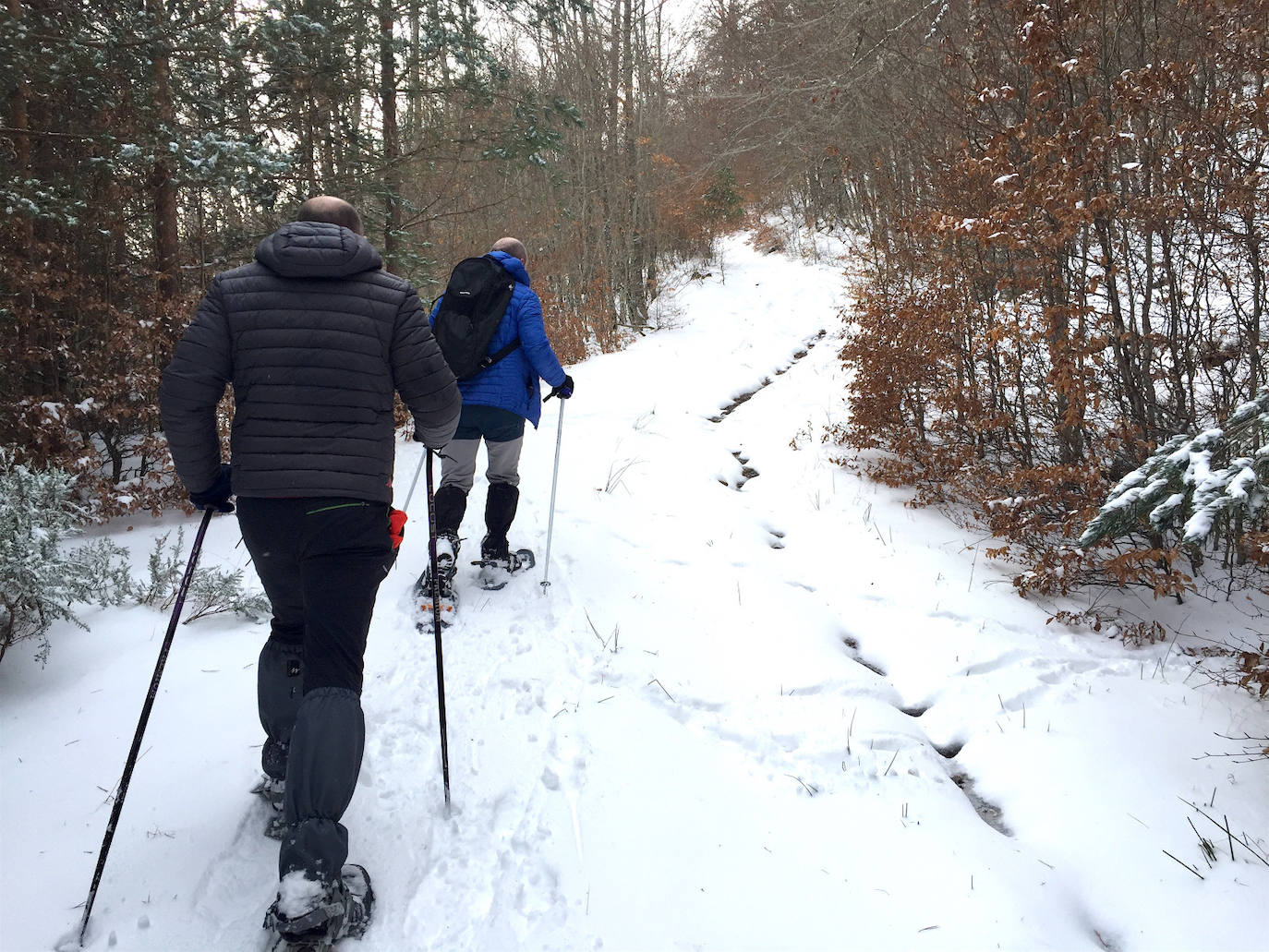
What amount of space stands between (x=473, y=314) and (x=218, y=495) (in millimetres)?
2090

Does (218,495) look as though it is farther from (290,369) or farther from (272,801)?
(272,801)

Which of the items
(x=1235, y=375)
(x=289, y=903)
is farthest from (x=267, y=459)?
(x=1235, y=375)

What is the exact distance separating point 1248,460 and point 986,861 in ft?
5.56

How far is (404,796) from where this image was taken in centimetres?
271

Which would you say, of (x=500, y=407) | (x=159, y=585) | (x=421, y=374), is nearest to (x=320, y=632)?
(x=421, y=374)

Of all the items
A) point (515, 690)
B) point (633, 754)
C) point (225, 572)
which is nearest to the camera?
point (633, 754)

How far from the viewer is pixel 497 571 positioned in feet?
14.7

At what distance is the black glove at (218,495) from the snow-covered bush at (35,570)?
5.01ft

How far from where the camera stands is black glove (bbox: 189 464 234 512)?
2281mm

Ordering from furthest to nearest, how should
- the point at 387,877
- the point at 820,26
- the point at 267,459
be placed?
the point at 820,26, the point at 387,877, the point at 267,459

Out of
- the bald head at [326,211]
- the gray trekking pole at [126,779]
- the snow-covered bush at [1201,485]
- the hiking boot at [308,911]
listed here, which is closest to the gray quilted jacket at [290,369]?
the bald head at [326,211]

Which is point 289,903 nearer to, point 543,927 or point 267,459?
point 543,927

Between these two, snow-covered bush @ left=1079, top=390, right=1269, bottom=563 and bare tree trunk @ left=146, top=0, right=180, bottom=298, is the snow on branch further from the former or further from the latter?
bare tree trunk @ left=146, top=0, right=180, bottom=298

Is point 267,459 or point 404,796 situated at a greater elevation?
point 267,459
